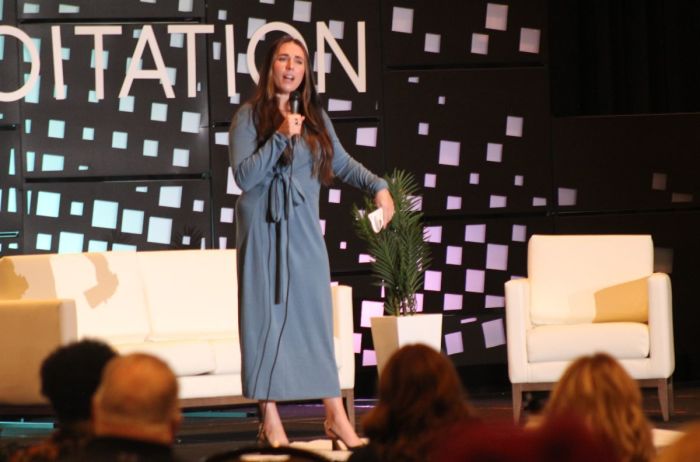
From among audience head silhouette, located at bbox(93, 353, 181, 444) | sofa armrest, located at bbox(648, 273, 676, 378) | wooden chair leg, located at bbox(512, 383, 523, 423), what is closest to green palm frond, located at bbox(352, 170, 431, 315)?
wooden chair leg, located at bbox(512, 383, 523, 423)

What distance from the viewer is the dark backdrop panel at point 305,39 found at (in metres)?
6.95

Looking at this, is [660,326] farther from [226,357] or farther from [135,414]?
[135,414]

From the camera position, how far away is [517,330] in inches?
223

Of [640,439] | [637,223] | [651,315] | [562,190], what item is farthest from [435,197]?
[640,439]

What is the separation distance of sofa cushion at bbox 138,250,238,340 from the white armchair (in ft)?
4.98

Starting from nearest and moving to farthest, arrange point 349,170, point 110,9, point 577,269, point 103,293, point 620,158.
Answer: point 349,170 → point 103,293 → point 577,269 → point 110,9 → point 620,158

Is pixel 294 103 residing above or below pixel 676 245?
above

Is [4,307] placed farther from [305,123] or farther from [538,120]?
[538,120]

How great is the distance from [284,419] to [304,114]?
109 inches

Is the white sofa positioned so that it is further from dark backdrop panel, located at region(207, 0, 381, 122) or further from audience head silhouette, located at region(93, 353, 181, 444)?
audience head silhouette, located at region(93, 353, 181, 444)

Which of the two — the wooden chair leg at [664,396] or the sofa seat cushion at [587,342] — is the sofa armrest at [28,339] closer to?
the sofa seat cushion at [587,342]

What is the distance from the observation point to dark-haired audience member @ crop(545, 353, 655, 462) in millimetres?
1729

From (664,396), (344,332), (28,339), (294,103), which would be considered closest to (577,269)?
(664,396)

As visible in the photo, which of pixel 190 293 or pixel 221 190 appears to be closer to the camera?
pixel 190 293
